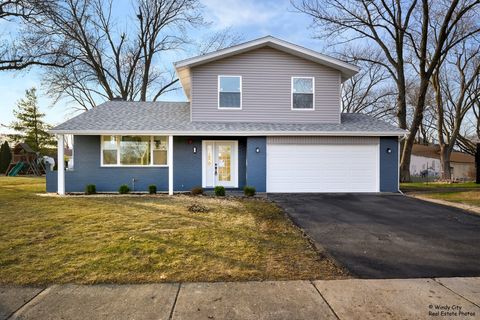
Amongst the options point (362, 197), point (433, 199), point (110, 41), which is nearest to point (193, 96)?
point (362, 197)

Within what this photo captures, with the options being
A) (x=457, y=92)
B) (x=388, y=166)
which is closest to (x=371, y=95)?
(x=457, y=92)

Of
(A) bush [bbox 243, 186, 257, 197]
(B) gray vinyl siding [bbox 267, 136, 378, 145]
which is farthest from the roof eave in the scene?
(A) bush [bbox 243, 186, 257, 197]

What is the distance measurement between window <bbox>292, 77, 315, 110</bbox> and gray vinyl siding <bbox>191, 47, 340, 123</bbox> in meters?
0.19

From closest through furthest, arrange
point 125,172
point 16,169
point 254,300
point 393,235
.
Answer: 1. point 254,300
2. point 393,235
3. point 125,172
4. point 16,169

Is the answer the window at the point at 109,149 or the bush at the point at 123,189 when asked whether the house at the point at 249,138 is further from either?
the bush at the point at 123,189

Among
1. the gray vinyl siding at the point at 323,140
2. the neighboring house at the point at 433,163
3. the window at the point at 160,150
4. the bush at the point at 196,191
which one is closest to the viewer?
the bush at the point at 196,191

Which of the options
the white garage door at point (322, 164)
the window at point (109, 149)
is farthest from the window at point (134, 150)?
the white garage door at point (322, 164)

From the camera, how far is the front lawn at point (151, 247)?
4152mm

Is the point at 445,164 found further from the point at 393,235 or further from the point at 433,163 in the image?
the point at 393,235

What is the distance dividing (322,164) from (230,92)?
16.2 feet

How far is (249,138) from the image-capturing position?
1245 centimetres

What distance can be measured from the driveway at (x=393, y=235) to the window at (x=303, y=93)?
4710mm

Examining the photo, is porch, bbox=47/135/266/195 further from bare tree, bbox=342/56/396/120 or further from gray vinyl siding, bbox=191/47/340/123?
bare tree, bbox=342/56/396/120

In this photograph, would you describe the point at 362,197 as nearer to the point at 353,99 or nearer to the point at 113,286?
the point at 113,286
